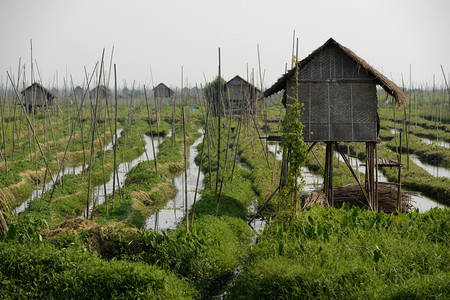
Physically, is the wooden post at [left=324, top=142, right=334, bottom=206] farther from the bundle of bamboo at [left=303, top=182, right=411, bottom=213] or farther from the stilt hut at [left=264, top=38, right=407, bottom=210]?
the stilt hut at [left=264, top=38, right=407, bottom=210]

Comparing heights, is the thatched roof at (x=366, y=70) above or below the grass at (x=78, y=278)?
above

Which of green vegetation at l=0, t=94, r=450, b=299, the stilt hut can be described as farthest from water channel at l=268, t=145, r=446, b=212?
green vegetation at l=0, t=94, r=450, b=299

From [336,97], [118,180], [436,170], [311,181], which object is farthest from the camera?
[436,170]

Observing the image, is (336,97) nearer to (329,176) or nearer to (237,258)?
(329,176)

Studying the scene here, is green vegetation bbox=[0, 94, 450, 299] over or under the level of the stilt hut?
under

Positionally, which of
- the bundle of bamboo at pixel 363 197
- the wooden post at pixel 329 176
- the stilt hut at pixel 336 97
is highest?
the stilt hut at pixel 336 97

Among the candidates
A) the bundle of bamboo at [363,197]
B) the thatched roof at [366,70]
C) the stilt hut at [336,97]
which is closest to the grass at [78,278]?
the stilt hut at [336,97]

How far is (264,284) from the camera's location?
22.7 ft

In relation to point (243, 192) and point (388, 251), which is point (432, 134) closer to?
point (243, 192)

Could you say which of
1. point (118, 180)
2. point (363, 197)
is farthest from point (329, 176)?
point (118, 180)

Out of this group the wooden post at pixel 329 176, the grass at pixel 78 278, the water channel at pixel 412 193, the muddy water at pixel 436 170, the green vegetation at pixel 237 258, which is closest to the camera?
the green vegetation at pixel 237 258

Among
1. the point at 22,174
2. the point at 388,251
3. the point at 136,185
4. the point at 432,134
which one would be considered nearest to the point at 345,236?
the point at 388,251

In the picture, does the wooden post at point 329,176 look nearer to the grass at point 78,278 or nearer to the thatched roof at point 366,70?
the thatched roof at point 366,70

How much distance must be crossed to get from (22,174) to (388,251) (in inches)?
526
